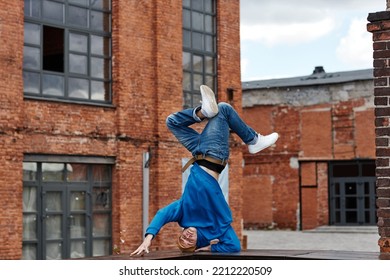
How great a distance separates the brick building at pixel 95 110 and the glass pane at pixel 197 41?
0.09 ft

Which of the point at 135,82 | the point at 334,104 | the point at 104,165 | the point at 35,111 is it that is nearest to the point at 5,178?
the point at 35,111

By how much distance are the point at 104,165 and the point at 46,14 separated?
3.40 m

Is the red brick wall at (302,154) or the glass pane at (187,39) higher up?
the glass pane at (187,39)

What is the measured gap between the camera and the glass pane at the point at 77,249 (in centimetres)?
1656

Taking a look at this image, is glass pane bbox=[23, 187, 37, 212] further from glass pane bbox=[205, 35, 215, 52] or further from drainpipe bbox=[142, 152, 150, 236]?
glass pane bbox=[205, 35, 215, 52]

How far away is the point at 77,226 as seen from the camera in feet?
55.1

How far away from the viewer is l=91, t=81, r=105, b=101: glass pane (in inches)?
680

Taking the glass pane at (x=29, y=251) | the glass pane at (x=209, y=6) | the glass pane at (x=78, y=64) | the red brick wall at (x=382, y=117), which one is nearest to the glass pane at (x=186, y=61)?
the glass pane at (x=209, y=6)

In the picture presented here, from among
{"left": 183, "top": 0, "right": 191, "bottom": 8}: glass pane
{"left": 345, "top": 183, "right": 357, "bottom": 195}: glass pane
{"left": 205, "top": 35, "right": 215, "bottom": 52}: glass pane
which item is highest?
{"left": 183, "top": 0, "right": 191, "bottom": 8}: glass pane

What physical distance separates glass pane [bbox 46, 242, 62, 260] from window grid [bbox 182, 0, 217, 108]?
4.78m

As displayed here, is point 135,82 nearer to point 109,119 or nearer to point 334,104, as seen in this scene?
point 109,119

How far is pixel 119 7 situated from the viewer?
57.2 feet

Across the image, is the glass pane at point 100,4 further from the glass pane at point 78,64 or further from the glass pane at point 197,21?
the glass pane at point 197,21

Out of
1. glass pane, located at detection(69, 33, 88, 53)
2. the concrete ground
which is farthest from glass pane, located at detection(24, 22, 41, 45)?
the concrete ground
